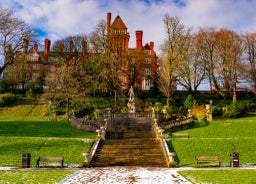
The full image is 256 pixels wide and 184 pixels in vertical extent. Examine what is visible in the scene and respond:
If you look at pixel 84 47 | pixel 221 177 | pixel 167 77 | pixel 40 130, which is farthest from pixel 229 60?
pixel 221 177

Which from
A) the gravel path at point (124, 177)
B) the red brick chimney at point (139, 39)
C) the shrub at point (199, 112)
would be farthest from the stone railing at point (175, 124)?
the red brick chimney at point (139, 39)

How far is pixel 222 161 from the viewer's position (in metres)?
20.0

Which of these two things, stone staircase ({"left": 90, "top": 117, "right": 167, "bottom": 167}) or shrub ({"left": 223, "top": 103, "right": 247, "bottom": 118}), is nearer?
stone staircase ({"left": 90, "top": 117, "right": 167, "bottom": 167})

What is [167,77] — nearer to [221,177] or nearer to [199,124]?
[199,124]

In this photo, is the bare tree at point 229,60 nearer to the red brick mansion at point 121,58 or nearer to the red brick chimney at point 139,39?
the red brick mansion at point 121,58

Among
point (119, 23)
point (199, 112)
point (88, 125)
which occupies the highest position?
Answer: point (119, 23)

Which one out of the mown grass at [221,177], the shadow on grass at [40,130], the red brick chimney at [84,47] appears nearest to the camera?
the mown grass at [221,177]

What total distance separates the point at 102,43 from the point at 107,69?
5.55 meters

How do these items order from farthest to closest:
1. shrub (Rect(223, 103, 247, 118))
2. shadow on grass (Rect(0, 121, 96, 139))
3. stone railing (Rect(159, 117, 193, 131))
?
shrub (Rect(223, 103, 247, 118)), stone railing (Rect(159, 117, 193, 131)), shadow on grass (Rect(0, 121, 96, 139))

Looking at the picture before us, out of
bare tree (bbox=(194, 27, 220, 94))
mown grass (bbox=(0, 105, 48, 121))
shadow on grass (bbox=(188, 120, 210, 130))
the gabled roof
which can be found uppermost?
the gabled roof

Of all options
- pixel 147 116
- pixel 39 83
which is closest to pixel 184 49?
pixel 147 116

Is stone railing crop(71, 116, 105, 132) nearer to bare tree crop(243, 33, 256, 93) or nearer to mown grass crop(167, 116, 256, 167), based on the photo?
mown grass crop(167, 116, 256, 167)

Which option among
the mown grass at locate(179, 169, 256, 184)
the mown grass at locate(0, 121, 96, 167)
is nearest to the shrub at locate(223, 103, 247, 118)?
the mown grass at locate(0, 121, 96, 167)

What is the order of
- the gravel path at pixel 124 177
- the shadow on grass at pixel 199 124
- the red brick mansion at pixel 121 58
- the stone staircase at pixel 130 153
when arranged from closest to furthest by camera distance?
the gravel path at pixel 124 177
the stone staircase at pixel 130 153
the shadow on grass at pixel 199 124
the red brick mansion at pixel 121 58
